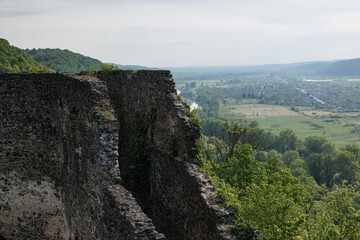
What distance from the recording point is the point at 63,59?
104688 mm

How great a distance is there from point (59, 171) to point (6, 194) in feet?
9.04

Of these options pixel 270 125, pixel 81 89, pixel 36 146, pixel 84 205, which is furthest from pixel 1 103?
pixel 270 125

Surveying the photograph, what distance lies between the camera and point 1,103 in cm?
1599

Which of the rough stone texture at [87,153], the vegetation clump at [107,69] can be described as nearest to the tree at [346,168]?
Answer: the rough stone texture at [87,153]

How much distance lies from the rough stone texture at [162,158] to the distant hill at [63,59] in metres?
83.0

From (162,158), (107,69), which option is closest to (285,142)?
(107,69)

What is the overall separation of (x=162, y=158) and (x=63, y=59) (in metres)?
96.1

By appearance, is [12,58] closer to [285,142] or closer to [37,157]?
[37,157]

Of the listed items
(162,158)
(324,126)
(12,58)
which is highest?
(12,58)

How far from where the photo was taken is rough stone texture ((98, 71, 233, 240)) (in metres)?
13.3

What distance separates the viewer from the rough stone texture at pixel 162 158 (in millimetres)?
13291

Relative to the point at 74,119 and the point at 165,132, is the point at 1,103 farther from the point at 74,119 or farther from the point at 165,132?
the point at 165,132

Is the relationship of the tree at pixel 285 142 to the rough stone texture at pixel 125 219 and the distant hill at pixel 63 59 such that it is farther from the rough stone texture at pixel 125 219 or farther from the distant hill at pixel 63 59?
the rough stone texture at pixel 125 219

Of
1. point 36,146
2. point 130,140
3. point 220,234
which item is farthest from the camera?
point 130,140
